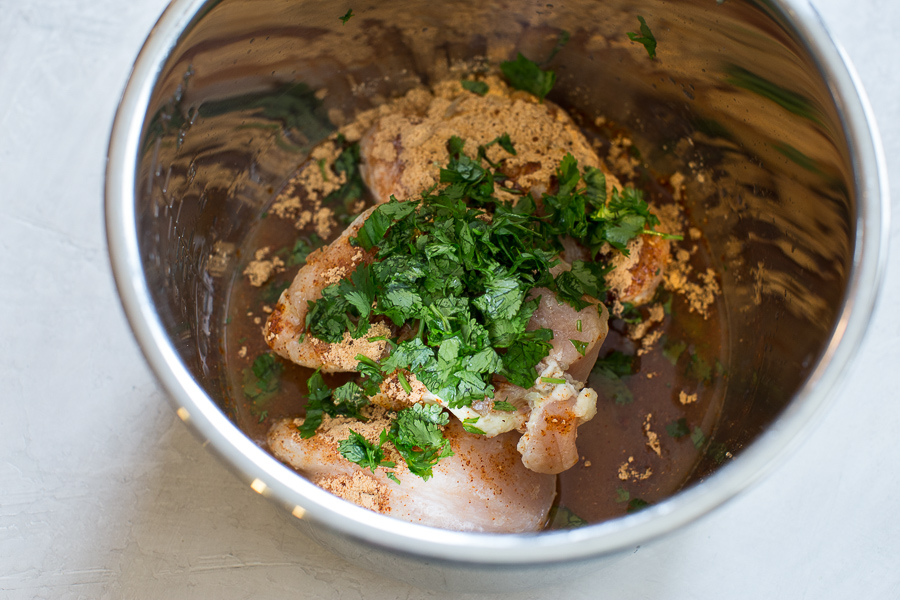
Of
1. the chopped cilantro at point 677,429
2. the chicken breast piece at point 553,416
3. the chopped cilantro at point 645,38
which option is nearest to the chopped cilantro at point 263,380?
the chicken breast piece at point 553,416

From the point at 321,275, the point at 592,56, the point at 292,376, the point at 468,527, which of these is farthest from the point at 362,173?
the point at 468,527

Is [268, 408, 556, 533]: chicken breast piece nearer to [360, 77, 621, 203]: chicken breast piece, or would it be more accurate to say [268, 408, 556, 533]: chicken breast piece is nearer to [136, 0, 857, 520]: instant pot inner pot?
[136, 0, 857, 520]: instant pot inner pot

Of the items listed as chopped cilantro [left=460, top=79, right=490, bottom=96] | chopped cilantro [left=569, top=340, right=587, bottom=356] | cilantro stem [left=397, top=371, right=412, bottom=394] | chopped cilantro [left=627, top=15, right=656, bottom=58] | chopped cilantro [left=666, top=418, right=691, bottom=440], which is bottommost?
chopped cilantro [left=666, top=418, right=691, bottom=440]

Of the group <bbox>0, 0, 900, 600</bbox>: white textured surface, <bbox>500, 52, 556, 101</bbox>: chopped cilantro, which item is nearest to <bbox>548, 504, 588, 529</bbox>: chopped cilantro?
<bbox>0, 0, 900, 600</bbox>: white textured surface

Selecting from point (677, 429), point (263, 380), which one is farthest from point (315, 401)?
point (677, 429)

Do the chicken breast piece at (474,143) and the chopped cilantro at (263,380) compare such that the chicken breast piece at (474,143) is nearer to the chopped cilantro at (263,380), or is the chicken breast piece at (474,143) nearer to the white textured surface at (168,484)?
the chopped cilantro at (263,380)

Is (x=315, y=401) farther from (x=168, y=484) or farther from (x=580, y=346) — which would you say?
(x=580, y=346)

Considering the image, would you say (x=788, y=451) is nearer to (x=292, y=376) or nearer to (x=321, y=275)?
(x=321, y=275)

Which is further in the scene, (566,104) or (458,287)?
(566,104)
